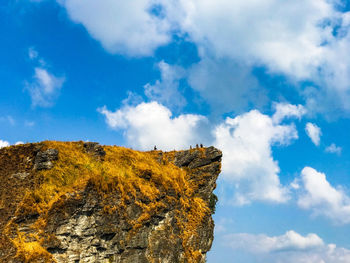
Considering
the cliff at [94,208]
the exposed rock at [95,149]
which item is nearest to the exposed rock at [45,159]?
the cliff at [94,208]

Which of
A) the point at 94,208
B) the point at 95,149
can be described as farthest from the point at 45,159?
the point at 94,208

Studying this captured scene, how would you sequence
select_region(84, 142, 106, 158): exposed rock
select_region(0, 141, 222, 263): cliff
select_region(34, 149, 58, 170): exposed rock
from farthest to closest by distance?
select_region(84, 142, 106, 158): exposed rock
select_region(34, 149, 58, 170): exposed rock
select_region(0, 141, 222, 263): cliff

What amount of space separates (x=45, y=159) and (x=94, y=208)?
539 centimetres

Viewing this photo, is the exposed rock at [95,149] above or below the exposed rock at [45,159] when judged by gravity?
above

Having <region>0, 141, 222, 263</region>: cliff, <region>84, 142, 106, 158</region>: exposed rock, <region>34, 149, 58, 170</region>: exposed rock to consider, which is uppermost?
<region>84, 142, 106, 158</region>: exposed rock

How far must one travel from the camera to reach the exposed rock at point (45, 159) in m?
22.6

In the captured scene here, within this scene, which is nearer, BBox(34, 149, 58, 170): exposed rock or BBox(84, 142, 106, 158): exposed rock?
BBox(34, 149, 58, 170): exposed rock

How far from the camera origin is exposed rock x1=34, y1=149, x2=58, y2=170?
74.3 feet

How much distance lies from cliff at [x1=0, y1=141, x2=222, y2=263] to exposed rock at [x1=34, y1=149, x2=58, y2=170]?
0.07 m

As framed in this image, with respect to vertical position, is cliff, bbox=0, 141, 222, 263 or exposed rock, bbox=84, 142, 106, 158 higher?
exposed rock, bbox=84, 142, 106, 158

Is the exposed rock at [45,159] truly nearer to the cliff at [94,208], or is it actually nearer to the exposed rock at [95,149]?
the cliff at [94,208]

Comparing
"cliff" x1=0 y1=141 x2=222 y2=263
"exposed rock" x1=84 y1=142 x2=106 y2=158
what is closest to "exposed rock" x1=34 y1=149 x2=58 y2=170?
"cliff" x1=0 y1=141 x2=222 y2=263

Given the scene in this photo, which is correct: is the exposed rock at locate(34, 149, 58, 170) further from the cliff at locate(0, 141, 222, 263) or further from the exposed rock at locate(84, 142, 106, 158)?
the exposed rock at locate(84, 142, 106, 158)

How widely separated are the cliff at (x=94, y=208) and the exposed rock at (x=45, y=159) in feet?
0.24
